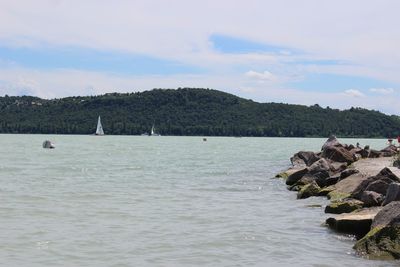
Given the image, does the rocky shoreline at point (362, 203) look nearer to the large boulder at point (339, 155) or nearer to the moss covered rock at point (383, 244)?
the moss covered rock at point (383, 244)

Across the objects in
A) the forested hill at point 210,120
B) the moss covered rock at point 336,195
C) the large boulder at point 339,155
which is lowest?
the moss covered rock at point 336,195

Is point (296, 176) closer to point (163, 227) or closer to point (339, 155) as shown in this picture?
point (339, 155)

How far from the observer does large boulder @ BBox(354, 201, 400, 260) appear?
1231 centimetres

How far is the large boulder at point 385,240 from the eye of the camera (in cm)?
1231

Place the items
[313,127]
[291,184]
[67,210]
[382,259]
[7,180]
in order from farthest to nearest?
[313,127] → [7,180] → [291,184] → [67,210] → [382,259]

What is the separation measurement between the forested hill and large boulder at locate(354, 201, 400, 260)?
16898cm

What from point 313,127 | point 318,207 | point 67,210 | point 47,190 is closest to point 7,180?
point 47,190

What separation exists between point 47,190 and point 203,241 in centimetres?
1261

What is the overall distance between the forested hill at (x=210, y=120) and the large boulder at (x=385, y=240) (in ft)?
554

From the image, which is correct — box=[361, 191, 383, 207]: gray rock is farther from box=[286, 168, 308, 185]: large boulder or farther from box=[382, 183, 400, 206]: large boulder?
box=[286, 168, 308, 185]: large boulder

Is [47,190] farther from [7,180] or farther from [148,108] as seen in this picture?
[148,108]

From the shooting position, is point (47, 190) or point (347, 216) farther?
point (47, 190)

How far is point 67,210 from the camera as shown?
1897cm

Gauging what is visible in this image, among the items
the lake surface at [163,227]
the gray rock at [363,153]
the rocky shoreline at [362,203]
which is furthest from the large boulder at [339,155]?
the lake surface at [163,227]
